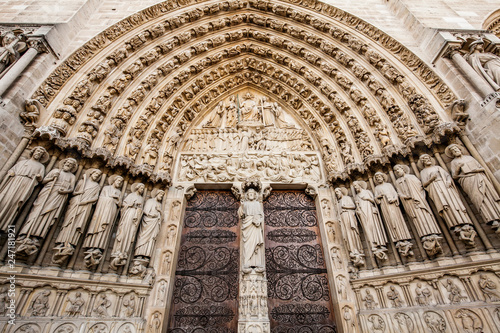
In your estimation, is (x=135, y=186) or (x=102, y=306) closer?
(x=102, y=306)

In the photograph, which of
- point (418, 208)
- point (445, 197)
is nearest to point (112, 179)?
point (418, 208)

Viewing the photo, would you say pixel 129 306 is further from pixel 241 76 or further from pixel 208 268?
pixel 241 76

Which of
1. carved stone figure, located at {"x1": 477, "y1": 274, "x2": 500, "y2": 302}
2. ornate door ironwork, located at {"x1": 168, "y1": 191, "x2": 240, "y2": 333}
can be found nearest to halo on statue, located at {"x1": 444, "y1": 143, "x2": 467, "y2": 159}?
carved stone figure, located at {"x1": 477, "y1": 274, "x2": 500, "y2": 302}

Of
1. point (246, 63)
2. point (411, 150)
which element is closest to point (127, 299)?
point (411, 150)

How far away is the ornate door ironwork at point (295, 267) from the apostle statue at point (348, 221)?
2.47ft

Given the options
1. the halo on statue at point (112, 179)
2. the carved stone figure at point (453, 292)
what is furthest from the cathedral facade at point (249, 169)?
the halo on statue at point (112, 179)

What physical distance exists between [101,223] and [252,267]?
2.58 m

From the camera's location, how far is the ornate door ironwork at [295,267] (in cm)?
431

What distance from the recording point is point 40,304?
3.33 m

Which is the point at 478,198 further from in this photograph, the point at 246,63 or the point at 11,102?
the point at 11,102

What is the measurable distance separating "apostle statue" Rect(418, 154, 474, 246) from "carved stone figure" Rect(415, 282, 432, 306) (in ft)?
3.06

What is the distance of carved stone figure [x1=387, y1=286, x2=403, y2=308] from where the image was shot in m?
3.76

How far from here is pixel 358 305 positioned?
4074mm

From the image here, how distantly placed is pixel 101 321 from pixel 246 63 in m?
6.82
